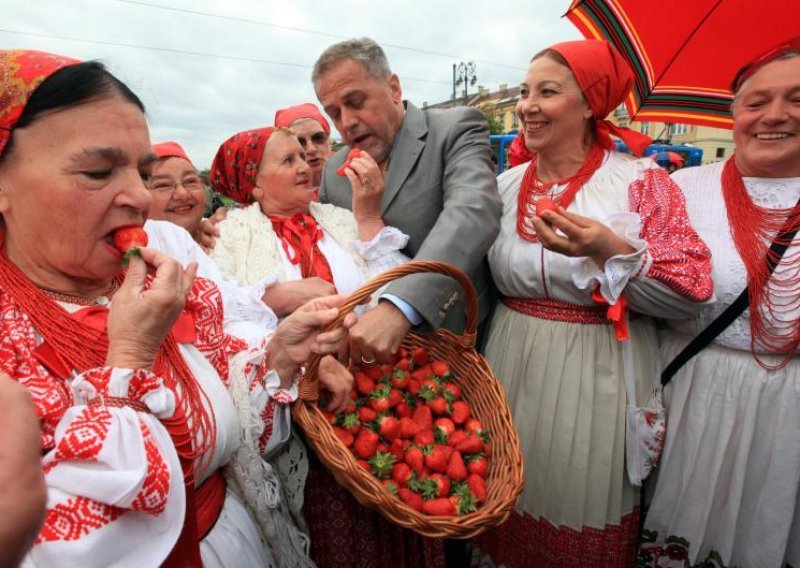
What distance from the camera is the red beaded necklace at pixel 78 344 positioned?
108 cm

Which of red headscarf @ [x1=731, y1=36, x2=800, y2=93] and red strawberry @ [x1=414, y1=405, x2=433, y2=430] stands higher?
red headscarf @ [x1=731, y1=36, x2=800, y2=93]

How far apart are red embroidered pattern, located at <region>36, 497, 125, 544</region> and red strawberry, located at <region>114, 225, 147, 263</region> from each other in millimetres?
569

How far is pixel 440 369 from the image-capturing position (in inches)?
77.5

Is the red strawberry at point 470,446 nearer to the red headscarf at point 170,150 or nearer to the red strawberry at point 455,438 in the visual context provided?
the red strawberry at point 455,438

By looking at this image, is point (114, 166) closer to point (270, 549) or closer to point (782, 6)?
point (270, 549)

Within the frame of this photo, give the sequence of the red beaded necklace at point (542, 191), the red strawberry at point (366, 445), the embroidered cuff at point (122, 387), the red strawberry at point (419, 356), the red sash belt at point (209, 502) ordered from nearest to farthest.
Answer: the embroidered cuff at point (122, 387), the red sash belt at point (209, 502), the red strawberry at point (366, 445), the red strawberry at point (419, 356), the red beaded necklace at point (542, 191)

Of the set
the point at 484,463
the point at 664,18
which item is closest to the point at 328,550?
the point at 484,463

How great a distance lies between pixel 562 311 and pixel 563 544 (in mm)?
1046

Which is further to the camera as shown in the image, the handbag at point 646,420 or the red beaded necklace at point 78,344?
the handbag at point 646,420

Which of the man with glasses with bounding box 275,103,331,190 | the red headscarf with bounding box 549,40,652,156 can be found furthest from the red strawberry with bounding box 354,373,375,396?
the man with glasses with bounding box 275,103,331,190

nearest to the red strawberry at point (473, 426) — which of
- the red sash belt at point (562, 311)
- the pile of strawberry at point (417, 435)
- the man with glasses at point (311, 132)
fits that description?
the pile of strawberry at point (417, 435)

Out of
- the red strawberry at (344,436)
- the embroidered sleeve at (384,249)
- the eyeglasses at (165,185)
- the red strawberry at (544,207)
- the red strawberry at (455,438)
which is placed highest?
the red strawberry at (544,207)

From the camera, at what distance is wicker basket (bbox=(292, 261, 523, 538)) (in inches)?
52.0

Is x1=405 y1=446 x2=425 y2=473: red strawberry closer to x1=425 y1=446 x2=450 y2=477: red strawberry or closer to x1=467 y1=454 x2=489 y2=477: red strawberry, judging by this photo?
x1=425 y1=446 x2=450 y2=477: red strawberry
